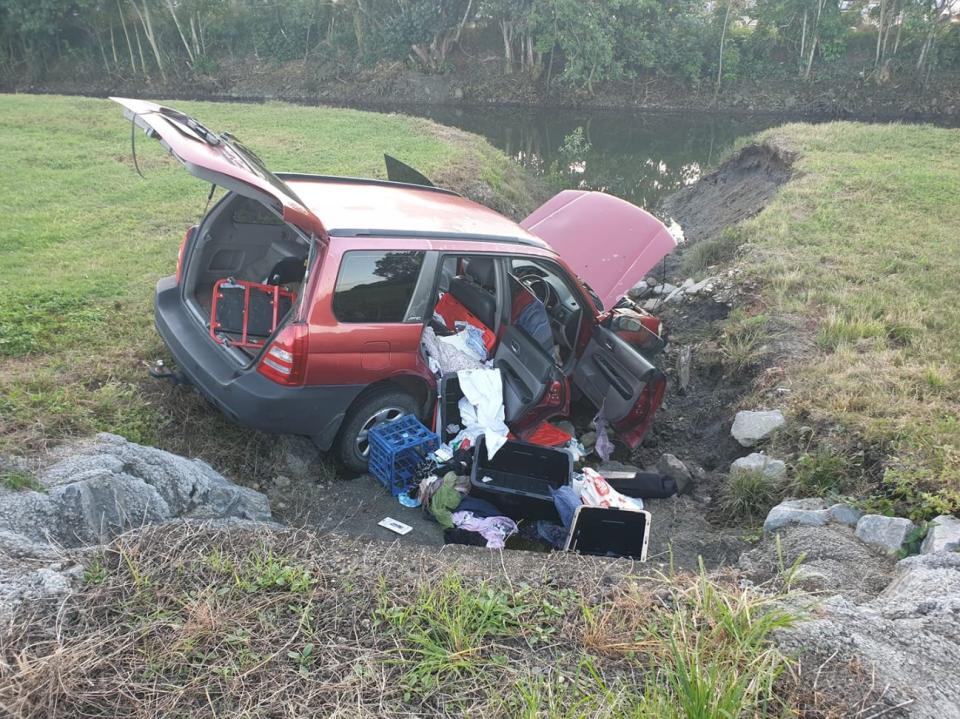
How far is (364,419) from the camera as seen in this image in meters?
4.74

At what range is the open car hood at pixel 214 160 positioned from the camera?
3.78 m

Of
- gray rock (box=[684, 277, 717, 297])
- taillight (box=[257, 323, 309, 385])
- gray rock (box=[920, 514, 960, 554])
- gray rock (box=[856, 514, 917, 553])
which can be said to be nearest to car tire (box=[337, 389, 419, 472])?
taillight (box=[257, 323, 309, 385])

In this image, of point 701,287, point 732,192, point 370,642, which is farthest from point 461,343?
point 732,192

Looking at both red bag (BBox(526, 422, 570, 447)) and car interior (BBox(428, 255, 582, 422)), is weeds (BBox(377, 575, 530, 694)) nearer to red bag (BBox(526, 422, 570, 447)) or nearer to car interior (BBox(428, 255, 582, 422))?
car interior (BBox(428, 255, 582, 422))

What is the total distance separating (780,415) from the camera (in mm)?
5391

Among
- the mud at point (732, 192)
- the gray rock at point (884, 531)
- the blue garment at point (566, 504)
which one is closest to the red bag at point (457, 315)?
the blue garment at point (566, 504)

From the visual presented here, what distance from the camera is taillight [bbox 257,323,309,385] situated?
13.9 ft

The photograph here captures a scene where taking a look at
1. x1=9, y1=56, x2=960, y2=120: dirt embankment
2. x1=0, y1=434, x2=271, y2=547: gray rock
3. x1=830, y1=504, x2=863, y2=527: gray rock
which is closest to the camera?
x1=0, y1=434, x2=271, y2=547: gray rock

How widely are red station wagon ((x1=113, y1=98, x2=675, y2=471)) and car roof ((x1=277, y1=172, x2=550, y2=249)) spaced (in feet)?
0.06

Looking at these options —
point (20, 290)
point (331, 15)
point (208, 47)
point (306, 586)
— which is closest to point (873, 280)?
point (306, 586)

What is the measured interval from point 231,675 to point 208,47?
39002 mm

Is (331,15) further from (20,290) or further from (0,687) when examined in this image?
(0,687)

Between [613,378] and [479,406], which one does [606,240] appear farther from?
[479,406]

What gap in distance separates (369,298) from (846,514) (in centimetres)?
329
